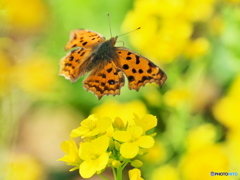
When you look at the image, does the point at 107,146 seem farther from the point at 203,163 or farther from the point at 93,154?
the point at 203,163

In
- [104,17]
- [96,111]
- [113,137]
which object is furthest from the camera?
[104,17]

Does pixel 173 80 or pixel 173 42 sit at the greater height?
pixel 173 42

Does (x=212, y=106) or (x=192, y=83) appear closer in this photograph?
(x=192, y=83)

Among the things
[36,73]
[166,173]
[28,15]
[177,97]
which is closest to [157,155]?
[166,173]

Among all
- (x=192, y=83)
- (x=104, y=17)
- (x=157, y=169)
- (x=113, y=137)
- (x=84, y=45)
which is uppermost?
(x=104, y=17)

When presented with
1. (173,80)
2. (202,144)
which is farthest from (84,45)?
(202,144)

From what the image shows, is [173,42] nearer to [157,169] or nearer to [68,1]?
[157,169]

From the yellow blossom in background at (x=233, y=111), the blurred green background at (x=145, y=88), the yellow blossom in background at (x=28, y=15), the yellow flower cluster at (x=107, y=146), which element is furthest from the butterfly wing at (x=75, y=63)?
the yellow blossom in background at (x=28, y=15)
